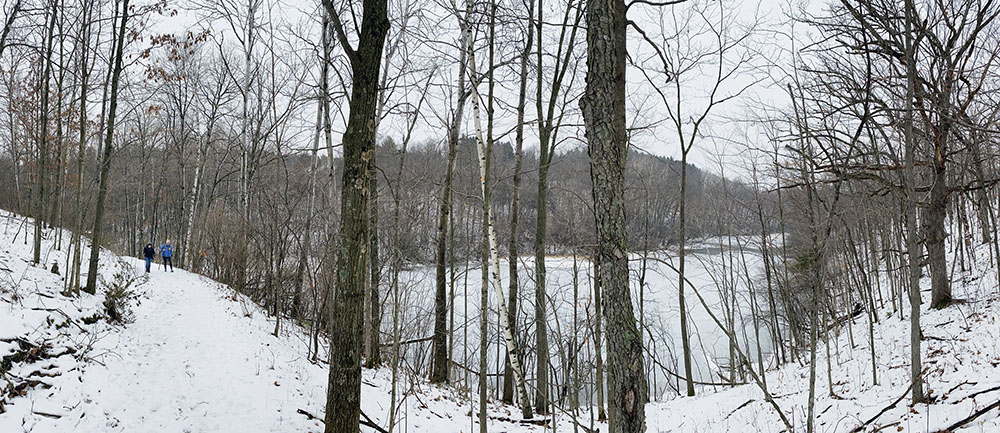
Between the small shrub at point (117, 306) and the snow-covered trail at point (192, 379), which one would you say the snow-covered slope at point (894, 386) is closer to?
the snow-covered trail at point (192, 379)

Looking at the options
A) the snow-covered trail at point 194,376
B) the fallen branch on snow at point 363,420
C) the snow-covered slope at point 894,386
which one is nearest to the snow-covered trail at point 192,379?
the snow-covered trail at point 194,376

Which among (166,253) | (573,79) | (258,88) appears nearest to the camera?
(573,79)

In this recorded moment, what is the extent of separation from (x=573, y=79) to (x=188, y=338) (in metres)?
8.57

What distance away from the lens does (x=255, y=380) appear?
6.96m

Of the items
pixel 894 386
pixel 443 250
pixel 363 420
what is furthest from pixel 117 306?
pixel 894 386

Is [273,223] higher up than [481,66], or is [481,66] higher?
[481,66]

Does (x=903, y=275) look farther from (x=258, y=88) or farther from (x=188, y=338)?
(x=258, y=88)

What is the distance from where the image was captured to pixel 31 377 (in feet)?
16.9

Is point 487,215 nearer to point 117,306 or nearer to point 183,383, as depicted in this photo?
point 183,383

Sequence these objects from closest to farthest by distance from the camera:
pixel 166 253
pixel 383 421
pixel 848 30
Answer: pixel 383 421, pixel 848 30, pixel 166 253

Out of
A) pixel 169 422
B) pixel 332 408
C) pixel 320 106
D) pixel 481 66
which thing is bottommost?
pixel 169 422

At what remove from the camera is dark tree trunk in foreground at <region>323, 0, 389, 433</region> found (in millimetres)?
4875

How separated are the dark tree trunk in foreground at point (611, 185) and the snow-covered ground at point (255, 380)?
2.23m

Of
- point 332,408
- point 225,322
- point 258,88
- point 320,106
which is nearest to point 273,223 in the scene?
point 225,322
